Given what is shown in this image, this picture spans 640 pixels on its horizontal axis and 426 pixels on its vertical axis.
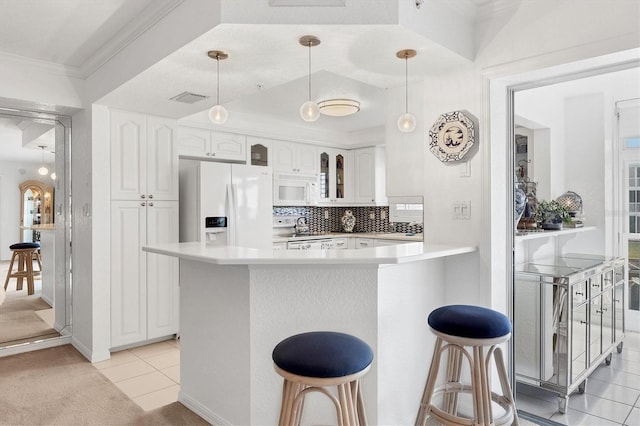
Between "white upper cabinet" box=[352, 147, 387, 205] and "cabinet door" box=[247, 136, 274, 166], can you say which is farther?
"white upper cabinet" box=[352, 147, 387, 205]

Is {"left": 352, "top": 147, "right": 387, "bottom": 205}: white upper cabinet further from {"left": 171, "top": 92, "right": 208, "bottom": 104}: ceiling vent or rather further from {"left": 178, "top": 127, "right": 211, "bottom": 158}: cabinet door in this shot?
{"left": 171, "top": 92, "right": 208, "bottom": 104}: ceiling vent

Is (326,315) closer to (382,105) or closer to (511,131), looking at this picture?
(511,131)

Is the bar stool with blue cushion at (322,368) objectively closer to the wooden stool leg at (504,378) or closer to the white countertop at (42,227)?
the wooden stool leg at (504,378)

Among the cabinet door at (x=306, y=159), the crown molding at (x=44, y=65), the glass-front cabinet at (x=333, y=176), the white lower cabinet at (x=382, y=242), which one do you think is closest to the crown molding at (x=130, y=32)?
the crown molding at (x=44, y=65)

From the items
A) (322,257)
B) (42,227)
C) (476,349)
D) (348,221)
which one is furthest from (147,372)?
(348,221)

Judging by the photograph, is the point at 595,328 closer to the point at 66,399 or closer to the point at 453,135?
the point at 453,135

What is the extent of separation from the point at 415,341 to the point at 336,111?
229cm

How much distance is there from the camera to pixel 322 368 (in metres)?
1.36

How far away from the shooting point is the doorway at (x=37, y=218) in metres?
3.59

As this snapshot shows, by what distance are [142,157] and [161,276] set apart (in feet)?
3.72

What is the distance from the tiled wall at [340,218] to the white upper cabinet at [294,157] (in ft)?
2.19

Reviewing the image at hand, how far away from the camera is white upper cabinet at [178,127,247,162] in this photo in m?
4.43

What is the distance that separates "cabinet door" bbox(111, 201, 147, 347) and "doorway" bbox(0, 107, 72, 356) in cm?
66

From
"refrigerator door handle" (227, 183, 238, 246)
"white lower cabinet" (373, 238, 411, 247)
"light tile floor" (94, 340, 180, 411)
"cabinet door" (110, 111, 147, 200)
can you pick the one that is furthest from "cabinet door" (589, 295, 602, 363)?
"cabinet door" (110, 111, 147, 200)
